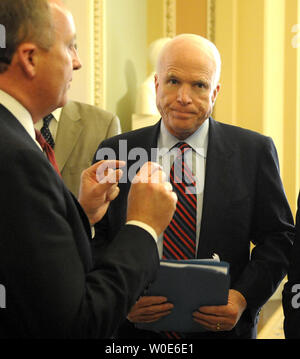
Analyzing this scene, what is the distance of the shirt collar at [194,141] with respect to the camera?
204 cm

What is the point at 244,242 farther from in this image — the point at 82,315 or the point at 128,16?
the point at 128,16

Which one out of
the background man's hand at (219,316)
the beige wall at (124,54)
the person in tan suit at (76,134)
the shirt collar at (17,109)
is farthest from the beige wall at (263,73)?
the shirt collar at (17,109)

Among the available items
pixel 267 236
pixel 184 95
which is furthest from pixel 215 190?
pixel 184 95

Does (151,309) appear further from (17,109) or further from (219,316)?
(17,109)

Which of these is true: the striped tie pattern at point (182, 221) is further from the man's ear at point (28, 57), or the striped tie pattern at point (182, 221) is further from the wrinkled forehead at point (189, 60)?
→ the man's ear at point (28, 57)

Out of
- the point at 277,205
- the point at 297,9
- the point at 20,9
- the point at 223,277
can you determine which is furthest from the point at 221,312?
the point at 297,9

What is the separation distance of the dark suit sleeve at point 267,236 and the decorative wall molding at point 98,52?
6.33 ft

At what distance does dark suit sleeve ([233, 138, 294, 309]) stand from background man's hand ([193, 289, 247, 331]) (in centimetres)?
10

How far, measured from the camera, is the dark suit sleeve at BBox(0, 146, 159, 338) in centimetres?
97

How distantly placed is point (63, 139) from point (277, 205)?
1155 mm

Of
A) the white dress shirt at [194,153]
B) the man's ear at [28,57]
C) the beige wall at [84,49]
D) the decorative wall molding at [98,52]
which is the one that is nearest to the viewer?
the man's ear at [28,57]

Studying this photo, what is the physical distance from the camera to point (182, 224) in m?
1.90

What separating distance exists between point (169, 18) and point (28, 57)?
4307mm

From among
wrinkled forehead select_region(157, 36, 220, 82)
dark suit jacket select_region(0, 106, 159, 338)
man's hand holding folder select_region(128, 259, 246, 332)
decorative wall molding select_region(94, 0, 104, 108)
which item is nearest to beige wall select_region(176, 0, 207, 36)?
decorative wall molding select_region(94, 0, 104, 108)
